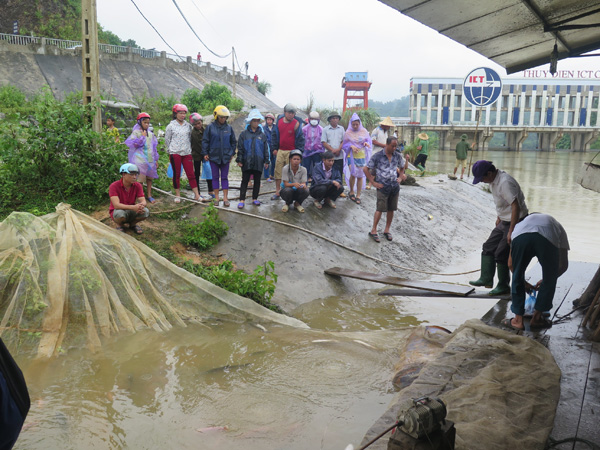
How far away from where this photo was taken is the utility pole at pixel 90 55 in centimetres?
809

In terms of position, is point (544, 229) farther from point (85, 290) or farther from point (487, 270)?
point (85, 290)

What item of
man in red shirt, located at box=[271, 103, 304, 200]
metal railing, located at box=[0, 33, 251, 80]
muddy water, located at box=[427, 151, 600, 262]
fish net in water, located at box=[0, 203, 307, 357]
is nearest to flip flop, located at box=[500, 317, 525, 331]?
fish net in water, located at box=[0, 203, 307, 357]

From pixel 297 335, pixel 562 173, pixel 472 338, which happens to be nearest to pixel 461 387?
pixel 472 338

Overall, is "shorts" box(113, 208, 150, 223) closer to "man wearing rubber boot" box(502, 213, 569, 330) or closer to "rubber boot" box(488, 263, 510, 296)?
"rubber boot" box(488, 263, 510, 296)

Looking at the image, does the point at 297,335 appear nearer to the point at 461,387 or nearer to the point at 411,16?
the point at 461,387

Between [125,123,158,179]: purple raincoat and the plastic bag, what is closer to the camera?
the plastic bag

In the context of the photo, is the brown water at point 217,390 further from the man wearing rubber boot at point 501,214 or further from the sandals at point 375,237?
the sandals at point 375,237

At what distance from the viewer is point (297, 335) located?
17.6 ft

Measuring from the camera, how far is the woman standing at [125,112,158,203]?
26.4ft

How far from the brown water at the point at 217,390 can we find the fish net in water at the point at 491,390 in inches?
28.8

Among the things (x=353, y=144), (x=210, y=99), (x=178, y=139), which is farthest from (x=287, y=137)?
(x=210, y=99)

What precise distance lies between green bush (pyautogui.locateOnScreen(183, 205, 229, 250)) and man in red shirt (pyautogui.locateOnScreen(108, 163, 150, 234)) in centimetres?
77

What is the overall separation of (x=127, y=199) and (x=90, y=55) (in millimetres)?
3006

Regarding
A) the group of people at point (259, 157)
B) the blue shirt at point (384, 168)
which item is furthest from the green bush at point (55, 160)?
the blue shirt at point (384, 168)
